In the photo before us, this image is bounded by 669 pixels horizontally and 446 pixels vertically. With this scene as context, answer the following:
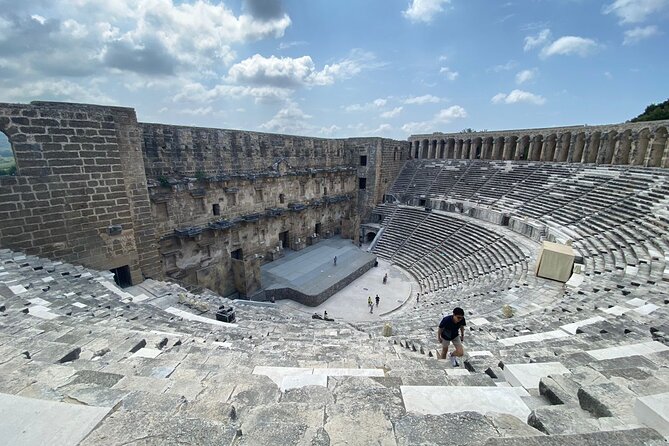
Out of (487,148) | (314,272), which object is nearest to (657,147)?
(487,148)

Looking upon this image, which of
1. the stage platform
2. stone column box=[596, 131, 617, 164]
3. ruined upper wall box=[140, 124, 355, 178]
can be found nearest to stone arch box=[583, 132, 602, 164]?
stone column box=[596, 131, 617, 164]

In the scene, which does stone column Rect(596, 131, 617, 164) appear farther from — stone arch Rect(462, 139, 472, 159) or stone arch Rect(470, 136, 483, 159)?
→ stone arch Rect(462, 139, 472, 159)

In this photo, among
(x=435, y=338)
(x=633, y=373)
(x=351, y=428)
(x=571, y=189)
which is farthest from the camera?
(x=571, y=189)

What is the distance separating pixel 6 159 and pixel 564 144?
95.2 ft

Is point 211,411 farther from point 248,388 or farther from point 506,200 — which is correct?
point 506,200

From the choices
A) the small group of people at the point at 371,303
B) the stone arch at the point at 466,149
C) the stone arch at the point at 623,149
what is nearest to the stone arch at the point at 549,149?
the stone arch at the point at 623,149

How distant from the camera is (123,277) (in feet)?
35.3

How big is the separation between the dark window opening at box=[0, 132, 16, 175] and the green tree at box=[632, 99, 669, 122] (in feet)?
144

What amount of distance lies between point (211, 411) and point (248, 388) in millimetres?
865

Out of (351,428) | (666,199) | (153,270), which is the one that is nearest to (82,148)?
(153,270)

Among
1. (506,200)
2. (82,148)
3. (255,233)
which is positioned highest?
(82,148)

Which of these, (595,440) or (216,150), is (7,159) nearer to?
(216,150)

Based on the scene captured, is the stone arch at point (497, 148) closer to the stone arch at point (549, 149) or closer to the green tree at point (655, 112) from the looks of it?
the stone arch at point (549, 149)

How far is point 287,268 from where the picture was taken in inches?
718
